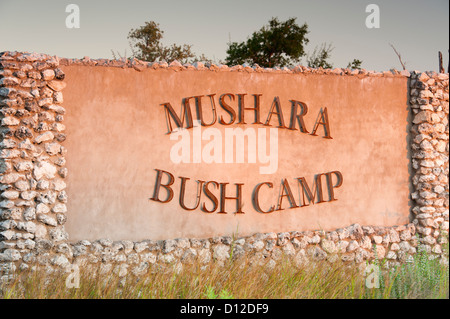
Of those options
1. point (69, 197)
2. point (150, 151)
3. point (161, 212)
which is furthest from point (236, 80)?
point (69, 197)

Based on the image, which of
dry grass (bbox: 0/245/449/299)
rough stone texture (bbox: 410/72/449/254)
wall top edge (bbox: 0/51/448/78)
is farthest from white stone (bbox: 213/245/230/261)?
rough stone texture (bbox: 410/72/449/254)

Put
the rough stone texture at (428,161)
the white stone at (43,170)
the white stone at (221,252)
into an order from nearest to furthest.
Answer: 1. the white stone at (43,170)
2. the white stone at (221,252)
3. the rough stone texture at (428,161)

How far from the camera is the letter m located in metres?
9.46

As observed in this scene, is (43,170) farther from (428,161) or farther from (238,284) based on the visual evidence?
(428,161)

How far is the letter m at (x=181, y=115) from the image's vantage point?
946 cm

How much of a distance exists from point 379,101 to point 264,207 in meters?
3.12

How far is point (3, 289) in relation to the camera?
8156 millimetres

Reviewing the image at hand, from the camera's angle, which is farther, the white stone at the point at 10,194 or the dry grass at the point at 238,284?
the white stone at the point at 10,194

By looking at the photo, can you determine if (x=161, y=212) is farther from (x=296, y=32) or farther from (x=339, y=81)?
(x=296, y=32)

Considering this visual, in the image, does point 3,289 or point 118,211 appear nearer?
point 3,289

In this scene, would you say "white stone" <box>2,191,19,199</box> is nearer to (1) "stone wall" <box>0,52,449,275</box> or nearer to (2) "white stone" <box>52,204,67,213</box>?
(1) "stone wall" <box>0,52,449,275</box>

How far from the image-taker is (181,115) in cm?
949

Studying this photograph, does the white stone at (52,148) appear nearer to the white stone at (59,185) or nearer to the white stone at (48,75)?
the white stone at (59,185)

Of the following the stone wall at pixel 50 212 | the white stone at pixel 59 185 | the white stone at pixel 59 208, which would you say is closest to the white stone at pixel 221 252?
→ the stone wall at pixel 50 212
